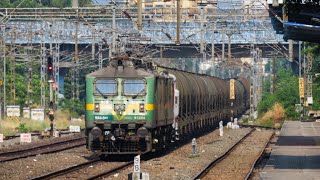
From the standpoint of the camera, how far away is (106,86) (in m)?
29.8

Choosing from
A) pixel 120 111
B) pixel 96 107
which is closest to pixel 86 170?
pixel 120 111

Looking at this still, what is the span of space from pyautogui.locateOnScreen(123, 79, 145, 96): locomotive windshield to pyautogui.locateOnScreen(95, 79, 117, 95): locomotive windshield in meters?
0.37

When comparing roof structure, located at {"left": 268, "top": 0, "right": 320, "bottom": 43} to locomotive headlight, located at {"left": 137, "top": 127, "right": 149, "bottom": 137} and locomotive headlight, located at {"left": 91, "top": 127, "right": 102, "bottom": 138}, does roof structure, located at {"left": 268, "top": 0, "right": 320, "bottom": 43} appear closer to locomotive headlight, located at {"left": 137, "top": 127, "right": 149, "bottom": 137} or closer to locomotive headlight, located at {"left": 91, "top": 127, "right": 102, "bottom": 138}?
locomotive headlight, located at {"left": 137, "top": 127, "right": 149, "bottom": 137}

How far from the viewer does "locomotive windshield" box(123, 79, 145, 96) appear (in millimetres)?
29656

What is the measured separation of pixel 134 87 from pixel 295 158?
590 centimetres

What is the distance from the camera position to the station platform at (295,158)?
23.0 m

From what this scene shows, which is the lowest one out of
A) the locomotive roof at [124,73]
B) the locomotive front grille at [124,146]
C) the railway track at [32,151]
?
the railway track at [32,151]

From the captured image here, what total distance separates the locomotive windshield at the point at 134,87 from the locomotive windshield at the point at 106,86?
37 centimetres

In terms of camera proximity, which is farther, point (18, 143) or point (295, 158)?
point (18, 143)

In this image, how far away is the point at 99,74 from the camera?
98.4 feet

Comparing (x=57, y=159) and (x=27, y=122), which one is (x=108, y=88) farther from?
(x=27, y=122)

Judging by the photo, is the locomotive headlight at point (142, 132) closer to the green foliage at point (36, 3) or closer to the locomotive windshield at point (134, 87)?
the locomotive windshield at point (134, 87)

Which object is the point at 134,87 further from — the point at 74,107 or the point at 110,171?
the point at 74,107

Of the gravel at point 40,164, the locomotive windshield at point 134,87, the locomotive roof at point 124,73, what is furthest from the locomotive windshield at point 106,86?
the gravel at point 40,164
